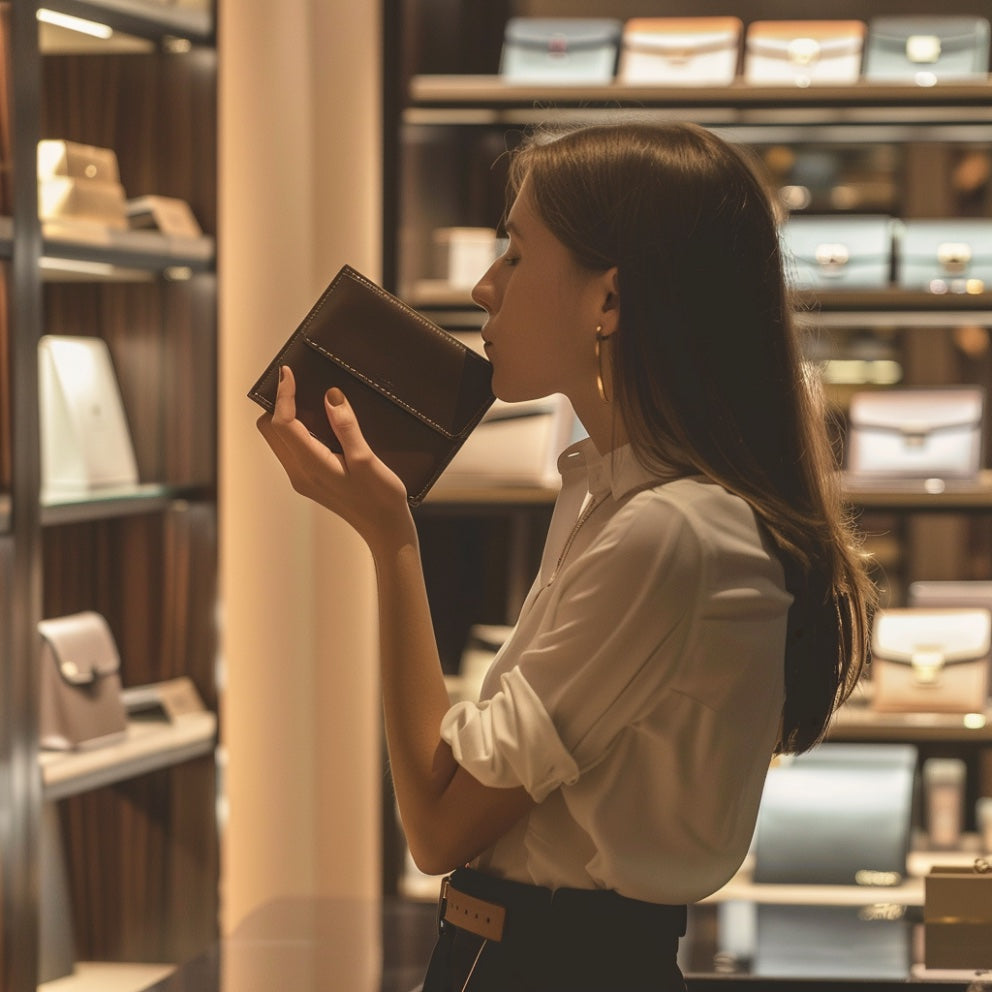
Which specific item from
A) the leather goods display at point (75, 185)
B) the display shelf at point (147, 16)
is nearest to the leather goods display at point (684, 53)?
the display shelf at point (147, 16)

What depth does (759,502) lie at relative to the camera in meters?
1.12

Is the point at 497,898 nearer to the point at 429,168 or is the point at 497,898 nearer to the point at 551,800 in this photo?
the point at 551,800

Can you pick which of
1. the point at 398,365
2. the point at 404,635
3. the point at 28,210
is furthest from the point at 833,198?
the point at 404,635

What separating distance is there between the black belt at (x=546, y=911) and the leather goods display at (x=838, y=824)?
6.84 feet

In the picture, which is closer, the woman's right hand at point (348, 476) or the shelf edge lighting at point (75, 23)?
the woman's right hand at point (348, 476)

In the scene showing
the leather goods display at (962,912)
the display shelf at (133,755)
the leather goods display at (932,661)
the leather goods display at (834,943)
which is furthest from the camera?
the leather goods display at (932,661)

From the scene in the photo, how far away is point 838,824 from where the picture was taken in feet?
10.4

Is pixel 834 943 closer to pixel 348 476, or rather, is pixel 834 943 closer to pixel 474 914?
pixel 474 914

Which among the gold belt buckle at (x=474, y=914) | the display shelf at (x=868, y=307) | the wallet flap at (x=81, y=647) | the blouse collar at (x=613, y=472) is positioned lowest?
the wallet flap at (x=81, y=647)

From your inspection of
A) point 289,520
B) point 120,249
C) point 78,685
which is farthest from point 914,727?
point 120,249

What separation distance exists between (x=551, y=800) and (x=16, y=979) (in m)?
1.47

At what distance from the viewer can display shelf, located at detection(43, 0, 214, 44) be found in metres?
2.58

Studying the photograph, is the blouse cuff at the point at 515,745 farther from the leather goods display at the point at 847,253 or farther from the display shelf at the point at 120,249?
the leather goods display at the point at 847,253

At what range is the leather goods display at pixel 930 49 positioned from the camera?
316 centimetres
